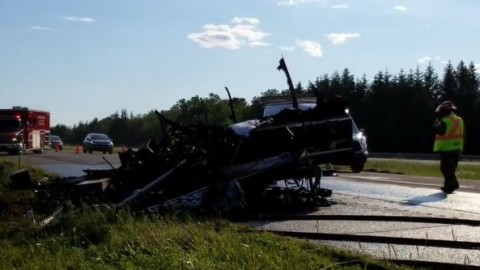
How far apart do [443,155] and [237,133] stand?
538cm

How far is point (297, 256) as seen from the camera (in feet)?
20.9

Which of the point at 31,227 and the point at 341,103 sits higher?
the point at 341,103

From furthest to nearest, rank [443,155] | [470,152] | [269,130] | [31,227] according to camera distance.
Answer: [470,152] < [443,155] < [269,130] < [31,227]

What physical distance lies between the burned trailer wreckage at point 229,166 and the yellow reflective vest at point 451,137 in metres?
3.42

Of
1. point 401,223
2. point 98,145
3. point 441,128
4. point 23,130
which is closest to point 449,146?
point 441,128

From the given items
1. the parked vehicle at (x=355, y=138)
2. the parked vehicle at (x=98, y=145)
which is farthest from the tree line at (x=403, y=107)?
the parked vehicle at (x=355, y=138)

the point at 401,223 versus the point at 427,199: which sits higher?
the point at 401,223

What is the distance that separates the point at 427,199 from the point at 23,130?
101ft

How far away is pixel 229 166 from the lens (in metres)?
10.1

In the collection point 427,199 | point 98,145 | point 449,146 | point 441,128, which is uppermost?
point 441,128

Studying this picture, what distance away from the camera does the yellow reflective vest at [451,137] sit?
14.0 metres

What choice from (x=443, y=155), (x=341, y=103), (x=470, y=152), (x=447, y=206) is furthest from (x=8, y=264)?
(x=470, y=152)

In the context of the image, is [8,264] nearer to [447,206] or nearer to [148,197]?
[148,197]

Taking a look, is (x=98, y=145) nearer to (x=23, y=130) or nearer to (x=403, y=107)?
(x=23, y=130)
